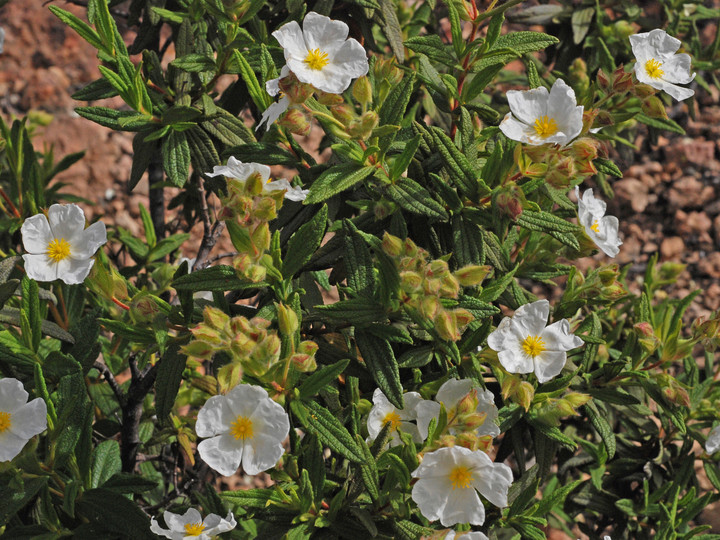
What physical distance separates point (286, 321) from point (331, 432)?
10.4 inches

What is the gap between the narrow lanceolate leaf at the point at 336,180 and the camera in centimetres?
142

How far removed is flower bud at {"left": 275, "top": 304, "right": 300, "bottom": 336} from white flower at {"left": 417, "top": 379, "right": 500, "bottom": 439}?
338 mm

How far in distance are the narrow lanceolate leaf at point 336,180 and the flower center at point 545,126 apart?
332 millimetres

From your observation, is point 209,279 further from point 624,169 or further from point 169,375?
point 624,169

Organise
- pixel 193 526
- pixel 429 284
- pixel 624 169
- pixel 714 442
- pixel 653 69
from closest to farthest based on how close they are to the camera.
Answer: pixel 429 284
pixel 193 526
pixel 653 69
pixel 714 442
pixel 624 169

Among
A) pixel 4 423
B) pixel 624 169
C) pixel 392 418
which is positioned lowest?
pixel 624 169

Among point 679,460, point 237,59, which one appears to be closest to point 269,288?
point 237,59

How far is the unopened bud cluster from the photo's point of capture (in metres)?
1.32

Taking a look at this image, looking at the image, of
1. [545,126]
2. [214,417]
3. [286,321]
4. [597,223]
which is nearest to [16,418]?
[214,417]

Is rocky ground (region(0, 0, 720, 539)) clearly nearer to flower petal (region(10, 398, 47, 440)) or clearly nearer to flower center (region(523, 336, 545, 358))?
flower center (region(523, 336, 545, 358))

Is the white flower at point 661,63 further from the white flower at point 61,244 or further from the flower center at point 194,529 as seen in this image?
the flower center at point 194,529

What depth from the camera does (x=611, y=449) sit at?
196cm

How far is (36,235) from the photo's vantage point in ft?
5.31

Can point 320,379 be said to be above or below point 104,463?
above
